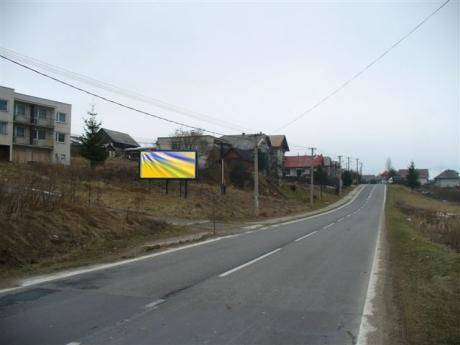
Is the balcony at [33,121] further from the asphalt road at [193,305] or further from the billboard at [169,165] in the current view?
the asphalt road at [193,305]

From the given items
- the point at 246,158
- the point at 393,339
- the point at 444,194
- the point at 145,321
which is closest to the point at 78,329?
the point at 145,321

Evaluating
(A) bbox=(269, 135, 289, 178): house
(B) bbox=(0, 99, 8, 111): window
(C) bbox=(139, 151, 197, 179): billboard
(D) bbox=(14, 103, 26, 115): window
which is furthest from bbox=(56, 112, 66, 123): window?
(A) bbox=(269, 135, 289, 178): house

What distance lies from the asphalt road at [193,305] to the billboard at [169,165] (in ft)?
84.7

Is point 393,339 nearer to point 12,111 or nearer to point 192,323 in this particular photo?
point 192,323

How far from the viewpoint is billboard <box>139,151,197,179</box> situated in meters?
38.4

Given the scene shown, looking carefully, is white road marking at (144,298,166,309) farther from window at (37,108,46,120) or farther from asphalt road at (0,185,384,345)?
window at (37,108,46,120)

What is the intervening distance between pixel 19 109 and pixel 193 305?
60576mm

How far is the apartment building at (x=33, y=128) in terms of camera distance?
57.3 m

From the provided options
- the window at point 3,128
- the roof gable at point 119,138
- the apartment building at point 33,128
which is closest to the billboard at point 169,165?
the apartment building at point 33,128

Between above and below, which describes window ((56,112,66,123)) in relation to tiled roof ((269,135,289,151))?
below

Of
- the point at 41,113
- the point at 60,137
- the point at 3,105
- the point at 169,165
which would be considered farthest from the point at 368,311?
the point at 60,137

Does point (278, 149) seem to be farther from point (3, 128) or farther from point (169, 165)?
point (169, 165)

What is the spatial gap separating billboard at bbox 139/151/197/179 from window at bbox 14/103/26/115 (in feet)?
98.5

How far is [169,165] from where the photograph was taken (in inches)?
1521
